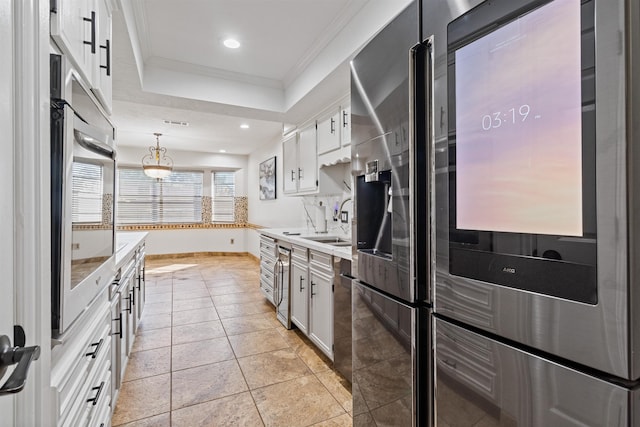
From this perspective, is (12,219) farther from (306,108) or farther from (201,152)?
(201,152)

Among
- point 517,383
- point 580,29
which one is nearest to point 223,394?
point 517,383

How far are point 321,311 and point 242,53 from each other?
7.86 ft

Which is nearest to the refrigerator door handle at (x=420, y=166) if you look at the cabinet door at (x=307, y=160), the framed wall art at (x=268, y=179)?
the cabinet door at (x=307, y=160)

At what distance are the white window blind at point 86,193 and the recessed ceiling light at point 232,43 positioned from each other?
1.95 meters

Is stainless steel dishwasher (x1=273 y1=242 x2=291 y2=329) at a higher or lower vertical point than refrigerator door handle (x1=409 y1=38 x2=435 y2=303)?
lower

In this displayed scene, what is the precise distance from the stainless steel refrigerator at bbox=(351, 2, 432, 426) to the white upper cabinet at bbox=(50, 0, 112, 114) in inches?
42.8

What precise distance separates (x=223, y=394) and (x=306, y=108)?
9.08ft

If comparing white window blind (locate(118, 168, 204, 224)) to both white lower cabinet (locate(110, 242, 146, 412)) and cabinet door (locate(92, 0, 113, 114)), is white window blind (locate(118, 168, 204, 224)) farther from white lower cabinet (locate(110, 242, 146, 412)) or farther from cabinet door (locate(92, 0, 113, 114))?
cabinet door (locate(92, 0, 113, 114))

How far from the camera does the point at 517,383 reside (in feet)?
2.77

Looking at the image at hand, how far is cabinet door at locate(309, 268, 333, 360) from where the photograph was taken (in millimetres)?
2334

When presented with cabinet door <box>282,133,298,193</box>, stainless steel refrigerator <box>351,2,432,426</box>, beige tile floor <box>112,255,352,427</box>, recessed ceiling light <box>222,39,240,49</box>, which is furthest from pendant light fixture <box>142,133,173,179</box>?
stainless steel refrigerator <box>351,2,432,426</box>

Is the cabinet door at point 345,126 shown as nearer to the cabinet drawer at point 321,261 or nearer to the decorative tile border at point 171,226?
the cabinet drawer at point 321,261

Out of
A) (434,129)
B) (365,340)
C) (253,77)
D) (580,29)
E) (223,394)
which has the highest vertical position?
(253,77)

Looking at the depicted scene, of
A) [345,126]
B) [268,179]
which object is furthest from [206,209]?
[345,126]
